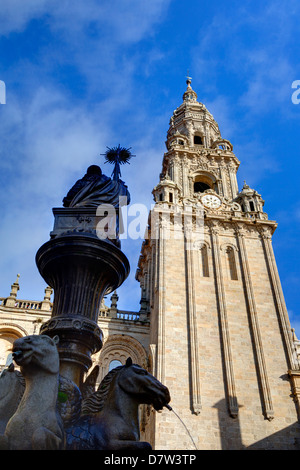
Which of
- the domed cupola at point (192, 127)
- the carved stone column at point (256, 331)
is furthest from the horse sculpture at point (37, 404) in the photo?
the domed cupola at point (192, 127)

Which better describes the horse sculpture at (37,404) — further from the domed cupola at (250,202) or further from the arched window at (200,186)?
the arched window at (200,186)

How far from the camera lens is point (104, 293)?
653 centimetres

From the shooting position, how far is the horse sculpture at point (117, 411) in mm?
4023

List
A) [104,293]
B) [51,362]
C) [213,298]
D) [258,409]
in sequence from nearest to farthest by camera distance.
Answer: [51,362], [104,293], [258,409], [213,298]

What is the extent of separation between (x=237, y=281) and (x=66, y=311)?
61.2 feet

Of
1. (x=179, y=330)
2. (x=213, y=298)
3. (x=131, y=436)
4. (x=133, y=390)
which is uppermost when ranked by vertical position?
(x=213, y=298)

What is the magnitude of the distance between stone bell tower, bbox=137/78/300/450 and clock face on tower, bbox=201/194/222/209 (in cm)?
10

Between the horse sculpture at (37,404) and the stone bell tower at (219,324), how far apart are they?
544 inches

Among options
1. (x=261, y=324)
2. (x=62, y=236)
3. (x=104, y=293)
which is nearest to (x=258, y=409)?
(x=261, y=324)

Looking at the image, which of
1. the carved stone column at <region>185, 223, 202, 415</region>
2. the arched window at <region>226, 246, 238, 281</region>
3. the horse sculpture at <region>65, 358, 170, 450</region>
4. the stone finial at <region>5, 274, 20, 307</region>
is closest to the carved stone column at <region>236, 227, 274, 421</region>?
the arched window at <region>226, 246, 238, 281</region>

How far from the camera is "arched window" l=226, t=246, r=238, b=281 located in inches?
924

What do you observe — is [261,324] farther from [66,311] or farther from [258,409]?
[66,311]

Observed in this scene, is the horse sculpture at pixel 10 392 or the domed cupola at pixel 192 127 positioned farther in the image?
the domed cupola at pixel 192 127

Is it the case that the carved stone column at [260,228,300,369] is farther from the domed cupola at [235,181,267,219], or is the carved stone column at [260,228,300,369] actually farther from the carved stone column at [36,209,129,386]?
the carved stone column at [36,209,129,386]
